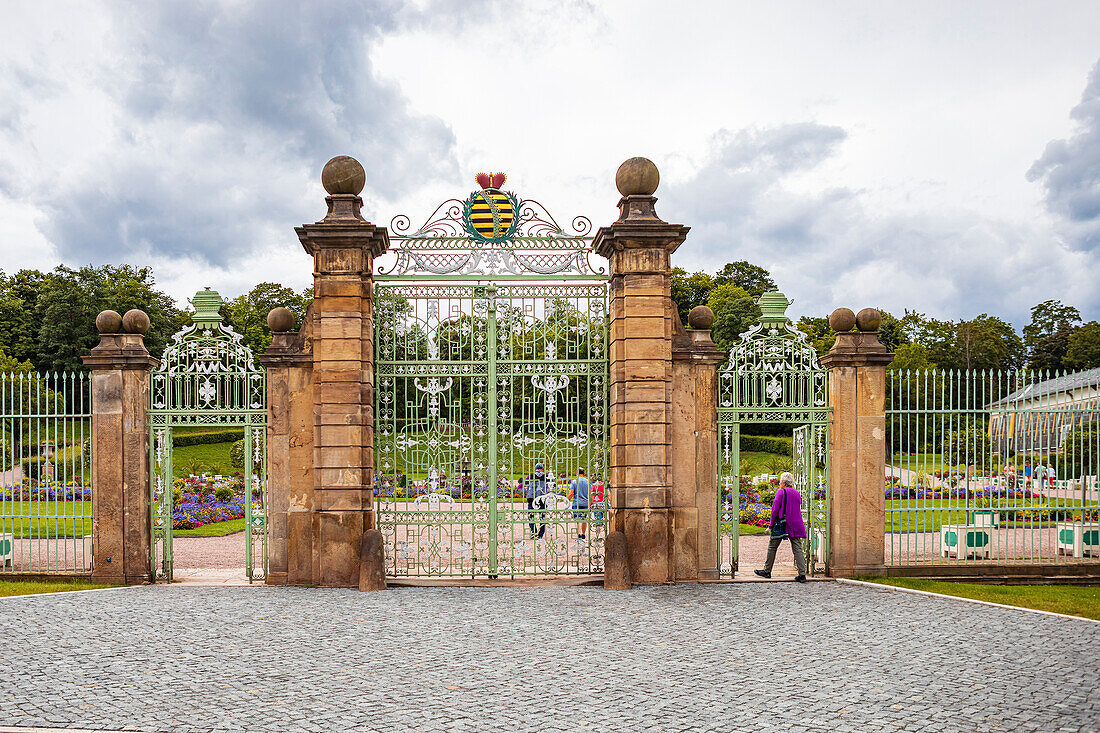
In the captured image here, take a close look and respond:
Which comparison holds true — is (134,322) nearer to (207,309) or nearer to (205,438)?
(207,309)

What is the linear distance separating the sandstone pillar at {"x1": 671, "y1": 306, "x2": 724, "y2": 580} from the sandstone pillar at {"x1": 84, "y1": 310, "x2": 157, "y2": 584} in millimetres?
6838

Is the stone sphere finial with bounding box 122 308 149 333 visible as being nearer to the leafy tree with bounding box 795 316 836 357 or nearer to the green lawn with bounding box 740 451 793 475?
the green lawn with bounding box 740 451 793 475

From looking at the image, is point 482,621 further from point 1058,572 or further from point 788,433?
point 788,433

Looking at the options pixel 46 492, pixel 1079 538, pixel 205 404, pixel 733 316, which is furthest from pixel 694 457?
pixel 733 316

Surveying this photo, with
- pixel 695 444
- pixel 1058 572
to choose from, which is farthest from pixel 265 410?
pixel 1058 572

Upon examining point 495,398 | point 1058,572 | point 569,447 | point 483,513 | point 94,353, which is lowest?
point 1058,572

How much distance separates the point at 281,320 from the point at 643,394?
483 centimetres

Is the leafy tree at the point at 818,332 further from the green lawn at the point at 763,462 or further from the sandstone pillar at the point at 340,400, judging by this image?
the sandstone pillar at the point at 340,400

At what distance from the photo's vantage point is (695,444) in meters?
10.5

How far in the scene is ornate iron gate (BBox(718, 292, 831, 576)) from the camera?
1066cm

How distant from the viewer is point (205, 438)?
119 ft

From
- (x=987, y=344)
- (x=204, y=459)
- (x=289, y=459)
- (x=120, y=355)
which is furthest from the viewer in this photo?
(x=987, y=344)

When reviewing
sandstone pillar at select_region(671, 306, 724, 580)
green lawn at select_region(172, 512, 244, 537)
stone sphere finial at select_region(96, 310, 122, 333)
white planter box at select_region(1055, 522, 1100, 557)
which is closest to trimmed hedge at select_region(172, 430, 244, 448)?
green lawn at select_region(172, 512, 244, 537)

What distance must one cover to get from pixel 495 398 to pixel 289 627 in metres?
3.81
